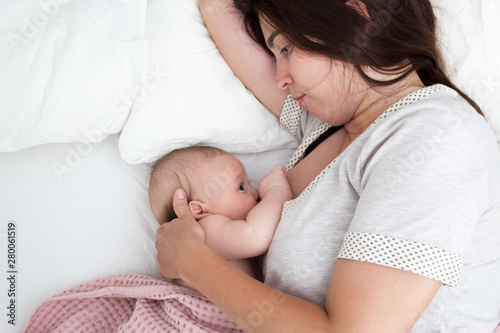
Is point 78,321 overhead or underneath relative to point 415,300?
underneath

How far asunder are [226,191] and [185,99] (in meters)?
0.35

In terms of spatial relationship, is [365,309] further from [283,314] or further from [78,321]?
[78,321]

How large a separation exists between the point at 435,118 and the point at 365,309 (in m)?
0.44

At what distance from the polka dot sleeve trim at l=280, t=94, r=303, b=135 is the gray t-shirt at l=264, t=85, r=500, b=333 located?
1.45ft

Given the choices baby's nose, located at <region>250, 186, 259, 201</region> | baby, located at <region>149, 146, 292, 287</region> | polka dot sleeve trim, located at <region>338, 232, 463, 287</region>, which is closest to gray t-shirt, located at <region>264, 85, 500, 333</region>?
polka dot sleeve trim, located at <region>338, 232, 463, 287</region>

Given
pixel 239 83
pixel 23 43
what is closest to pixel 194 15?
pixel 239 83

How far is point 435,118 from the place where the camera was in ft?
3.05

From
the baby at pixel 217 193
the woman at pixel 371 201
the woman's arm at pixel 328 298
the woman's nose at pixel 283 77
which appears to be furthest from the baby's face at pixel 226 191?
the woman's nose at pixel 283 77

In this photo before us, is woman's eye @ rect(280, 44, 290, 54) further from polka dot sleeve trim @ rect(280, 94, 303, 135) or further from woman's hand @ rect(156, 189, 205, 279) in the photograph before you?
woman's hand @ rect(156, 189, 205, 279)

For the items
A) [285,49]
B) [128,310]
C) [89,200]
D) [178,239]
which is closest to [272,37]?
[285,49]

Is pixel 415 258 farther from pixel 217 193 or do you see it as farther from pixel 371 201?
pixel 217 193

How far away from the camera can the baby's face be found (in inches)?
54.3

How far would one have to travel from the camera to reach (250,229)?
1.25 meters

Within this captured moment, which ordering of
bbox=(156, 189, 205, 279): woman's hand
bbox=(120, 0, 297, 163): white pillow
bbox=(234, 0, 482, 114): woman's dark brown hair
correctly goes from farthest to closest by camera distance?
bbox=(120, 0, 297, 163): white pillow
bbox=(156, 189, 205, 279): woman's hand
bbox=(234, 0, 482, 114): woman's dark brown hair
